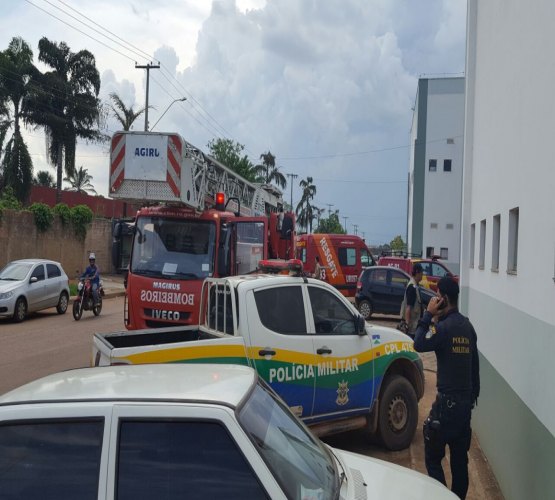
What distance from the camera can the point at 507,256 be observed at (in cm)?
612

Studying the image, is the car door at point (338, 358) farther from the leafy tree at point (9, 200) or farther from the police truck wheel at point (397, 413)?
the leafy tree at point (9, 200)

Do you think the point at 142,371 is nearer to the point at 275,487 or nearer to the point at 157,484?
the point at 157,484

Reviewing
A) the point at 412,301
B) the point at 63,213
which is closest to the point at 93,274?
the point at 412,301

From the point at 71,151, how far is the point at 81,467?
39145 millimetres

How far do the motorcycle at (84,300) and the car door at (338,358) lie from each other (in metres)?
12.5

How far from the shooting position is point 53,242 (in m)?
29.9

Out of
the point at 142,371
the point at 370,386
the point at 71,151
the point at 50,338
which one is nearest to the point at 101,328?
the point at 50,338

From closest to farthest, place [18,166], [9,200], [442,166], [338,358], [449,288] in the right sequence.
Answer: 1. [449,288]
2. [338,358]
3. [9,200]
4. [18,166]
5. [442,166]

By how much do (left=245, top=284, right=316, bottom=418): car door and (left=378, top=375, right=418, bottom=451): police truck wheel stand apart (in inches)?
46.6

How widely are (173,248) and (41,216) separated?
2005 cm

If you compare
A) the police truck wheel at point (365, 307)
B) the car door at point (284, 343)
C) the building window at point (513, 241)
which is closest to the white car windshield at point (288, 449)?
the car door at point (284, 343)

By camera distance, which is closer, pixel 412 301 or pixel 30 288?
pixel 412 301

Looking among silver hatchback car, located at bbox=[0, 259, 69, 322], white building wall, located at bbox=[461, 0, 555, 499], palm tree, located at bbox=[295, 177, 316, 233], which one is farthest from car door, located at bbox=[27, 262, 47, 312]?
palm tree, located at bbox=[295, 177, 316, 233]

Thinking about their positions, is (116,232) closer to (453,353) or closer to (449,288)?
(449,288)
